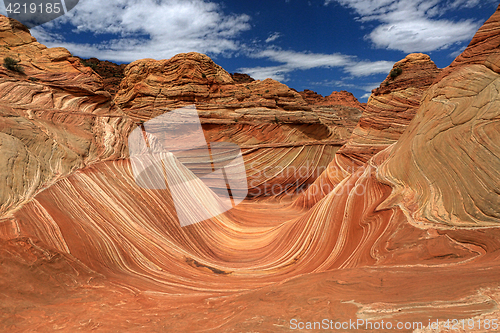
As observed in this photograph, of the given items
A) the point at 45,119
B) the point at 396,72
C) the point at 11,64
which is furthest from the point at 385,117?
the point at 11,64

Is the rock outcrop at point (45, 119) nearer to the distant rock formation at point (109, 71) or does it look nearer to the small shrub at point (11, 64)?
the small shrub at point (11, 64)

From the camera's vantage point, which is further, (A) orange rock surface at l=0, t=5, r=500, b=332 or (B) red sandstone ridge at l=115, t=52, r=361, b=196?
(B) red sandstone ridge at l=115, t=52, r=361, b=196

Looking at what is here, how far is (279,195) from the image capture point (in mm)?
13805

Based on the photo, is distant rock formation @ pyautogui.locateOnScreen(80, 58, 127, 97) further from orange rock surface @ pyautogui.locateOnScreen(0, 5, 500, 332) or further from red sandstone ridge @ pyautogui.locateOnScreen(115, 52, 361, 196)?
orange rock surface @ pyautogui.locateOnScreen(0, 5, 500, 332)

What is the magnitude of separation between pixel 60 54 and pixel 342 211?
9831 mm

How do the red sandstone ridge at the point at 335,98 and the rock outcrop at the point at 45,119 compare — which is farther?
the red sandstone ridge at the point at 335,98

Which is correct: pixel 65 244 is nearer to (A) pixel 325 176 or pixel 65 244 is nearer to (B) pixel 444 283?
(B) pixel 444 283

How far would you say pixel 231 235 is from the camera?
25.3 ft

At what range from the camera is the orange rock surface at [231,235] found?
7.95ft

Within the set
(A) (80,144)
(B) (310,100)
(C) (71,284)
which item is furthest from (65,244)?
(B) (310,100)

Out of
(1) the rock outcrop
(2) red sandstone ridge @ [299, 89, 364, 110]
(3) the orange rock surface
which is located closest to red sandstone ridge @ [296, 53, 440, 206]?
(3) the orange rock surface

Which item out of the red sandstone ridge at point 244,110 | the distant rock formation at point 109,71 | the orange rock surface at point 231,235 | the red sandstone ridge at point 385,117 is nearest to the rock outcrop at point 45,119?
the orange rock surface at point 231,235

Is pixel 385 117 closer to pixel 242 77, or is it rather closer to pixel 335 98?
pixel 242 77

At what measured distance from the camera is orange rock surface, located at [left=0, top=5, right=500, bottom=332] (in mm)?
2424
